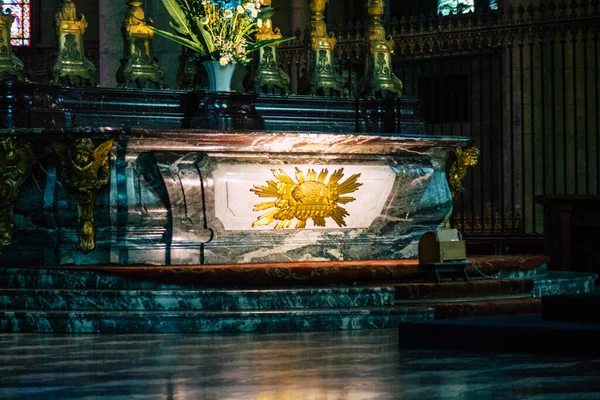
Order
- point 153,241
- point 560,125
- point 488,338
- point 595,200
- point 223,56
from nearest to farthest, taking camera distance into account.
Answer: point 488,338
point 153,241
point 223,56
point 595,200
point 560,125

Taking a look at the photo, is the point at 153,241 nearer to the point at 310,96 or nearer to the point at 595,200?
the point at 310,96

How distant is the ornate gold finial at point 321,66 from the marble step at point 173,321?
3.49 m

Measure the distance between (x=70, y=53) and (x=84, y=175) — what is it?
148 centimetres

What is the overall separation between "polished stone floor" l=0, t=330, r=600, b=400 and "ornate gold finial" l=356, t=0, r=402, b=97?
166 inches

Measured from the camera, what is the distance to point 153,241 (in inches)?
427

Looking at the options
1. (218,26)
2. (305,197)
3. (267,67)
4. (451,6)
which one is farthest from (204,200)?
(451,6)

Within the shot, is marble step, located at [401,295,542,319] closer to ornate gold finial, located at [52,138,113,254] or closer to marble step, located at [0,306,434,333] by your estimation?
marble step, located at [0,306,434,333]

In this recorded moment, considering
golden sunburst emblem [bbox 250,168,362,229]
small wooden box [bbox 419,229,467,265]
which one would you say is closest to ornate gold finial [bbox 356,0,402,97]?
golden sunburst emblem [bbox 250,168,362,229]

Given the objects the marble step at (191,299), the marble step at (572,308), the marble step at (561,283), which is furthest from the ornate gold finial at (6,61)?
the marble step at (572,308)

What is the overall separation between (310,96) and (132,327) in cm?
348

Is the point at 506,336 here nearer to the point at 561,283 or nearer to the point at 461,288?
the point at 461,288

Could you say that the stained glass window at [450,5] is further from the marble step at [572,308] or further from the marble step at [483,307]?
the marble step at [572,308]

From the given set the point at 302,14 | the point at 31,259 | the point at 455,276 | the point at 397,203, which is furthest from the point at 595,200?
the point at 302,14

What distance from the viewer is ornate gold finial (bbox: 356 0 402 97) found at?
1279 cm
